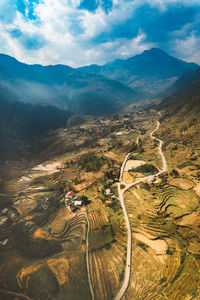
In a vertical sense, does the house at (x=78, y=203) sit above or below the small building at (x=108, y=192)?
below

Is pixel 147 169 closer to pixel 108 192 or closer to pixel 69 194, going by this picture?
pixel 108 192

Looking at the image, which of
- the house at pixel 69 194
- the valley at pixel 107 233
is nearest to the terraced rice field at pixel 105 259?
the valley at pixel 107 233

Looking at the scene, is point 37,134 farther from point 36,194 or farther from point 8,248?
point 8,248

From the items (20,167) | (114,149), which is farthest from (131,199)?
(20,167)

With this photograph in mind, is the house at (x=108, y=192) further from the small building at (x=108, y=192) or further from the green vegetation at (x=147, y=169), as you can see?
the green vegetation at (x=147, y=169)

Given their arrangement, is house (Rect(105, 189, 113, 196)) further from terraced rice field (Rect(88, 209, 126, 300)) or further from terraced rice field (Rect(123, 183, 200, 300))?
terraced rice field (Rect(88, 209, 126, 300))
